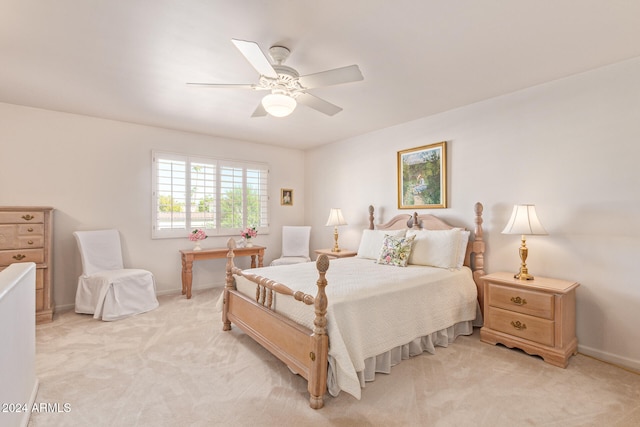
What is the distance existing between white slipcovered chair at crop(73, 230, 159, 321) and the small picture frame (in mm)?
2805

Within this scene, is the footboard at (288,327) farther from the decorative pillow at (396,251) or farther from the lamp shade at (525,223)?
the lamp shade at (525,223)

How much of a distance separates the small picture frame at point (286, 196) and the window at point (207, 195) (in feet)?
1.10

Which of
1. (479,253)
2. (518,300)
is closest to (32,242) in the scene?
(479,253)

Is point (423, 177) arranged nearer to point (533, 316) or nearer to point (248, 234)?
point (533, 316)

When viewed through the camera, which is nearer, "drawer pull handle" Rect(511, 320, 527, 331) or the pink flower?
"drawer pull handle" Rect(511, 320, 527, 331)

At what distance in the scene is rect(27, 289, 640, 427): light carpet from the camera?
1.98m

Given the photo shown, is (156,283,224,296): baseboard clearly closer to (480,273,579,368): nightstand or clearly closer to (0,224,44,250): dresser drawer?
(0,224,44,250): dresser drawer

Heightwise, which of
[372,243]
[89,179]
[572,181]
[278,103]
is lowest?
[372,243]

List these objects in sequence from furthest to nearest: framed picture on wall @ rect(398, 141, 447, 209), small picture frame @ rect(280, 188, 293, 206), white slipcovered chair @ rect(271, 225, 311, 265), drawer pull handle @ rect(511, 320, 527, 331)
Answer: small picture frame @ rect(280, 188, 293, 206), white slipcovered chair @ rect(271, 225, 311, 265), framed picture on wall @ rect(398, 141, 447, 209), drawer pull handle @ rect(511, 320, 527, 331)

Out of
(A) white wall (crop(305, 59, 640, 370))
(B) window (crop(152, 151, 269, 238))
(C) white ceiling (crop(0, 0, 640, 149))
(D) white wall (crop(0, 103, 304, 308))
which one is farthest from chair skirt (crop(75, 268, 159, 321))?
(A) white wall (crop(305, 59, 640, 370))

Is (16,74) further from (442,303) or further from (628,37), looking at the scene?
(628,37)

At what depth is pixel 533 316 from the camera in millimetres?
2820

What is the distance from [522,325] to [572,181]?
145cm

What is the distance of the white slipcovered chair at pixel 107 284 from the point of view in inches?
149
